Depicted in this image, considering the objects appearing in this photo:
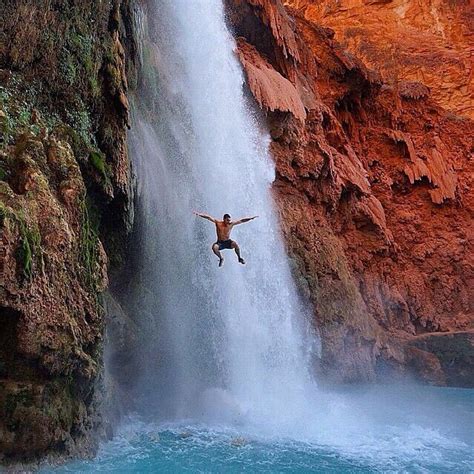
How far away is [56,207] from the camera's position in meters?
6.89

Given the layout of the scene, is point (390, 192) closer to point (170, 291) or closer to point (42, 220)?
point (170, 291)

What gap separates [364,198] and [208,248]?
8.78 m

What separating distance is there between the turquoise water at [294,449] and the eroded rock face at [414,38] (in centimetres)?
2470

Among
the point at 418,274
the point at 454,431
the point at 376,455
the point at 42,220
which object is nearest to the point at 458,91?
the point at 418,274

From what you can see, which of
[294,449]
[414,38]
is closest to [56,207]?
[294,449]

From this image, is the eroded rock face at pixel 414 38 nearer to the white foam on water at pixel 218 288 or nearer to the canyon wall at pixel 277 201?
the canyon wall at pixel 277 201

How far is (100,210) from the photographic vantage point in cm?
880

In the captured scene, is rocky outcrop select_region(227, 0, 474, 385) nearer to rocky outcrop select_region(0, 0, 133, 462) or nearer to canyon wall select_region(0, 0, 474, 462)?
canyon wall select_region(0, 0, 474, 462)

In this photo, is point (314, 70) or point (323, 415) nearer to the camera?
point (323, 415)


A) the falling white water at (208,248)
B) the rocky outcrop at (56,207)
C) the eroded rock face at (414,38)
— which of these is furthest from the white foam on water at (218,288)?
the eroded rock face at (414,38)

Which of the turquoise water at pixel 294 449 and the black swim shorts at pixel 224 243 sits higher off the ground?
the black swim shorts at pixel 224 243

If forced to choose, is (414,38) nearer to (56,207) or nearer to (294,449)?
(294,449)

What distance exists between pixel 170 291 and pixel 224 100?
634 centimetres

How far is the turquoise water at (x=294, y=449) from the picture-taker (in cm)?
745
